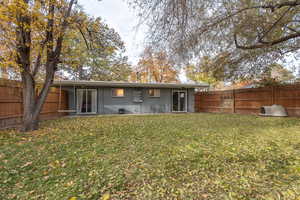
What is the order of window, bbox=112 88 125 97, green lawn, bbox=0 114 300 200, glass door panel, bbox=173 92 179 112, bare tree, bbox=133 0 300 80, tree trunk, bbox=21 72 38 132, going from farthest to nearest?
glass door panel, bbox=173 92 179 112, window, bbox=112 88 125 97, tree trunk, bbox=21 72 38 132, bare tree, bbox=133 0 300 80, green lawn, bbox=0 114 300 200

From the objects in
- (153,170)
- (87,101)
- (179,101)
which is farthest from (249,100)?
(87,101)

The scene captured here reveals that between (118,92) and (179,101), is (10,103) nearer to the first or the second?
(118,92)

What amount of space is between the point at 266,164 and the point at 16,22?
6501mm

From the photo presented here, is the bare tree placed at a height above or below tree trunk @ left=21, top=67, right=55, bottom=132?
above

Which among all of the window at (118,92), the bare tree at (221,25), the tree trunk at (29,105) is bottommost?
the tree trunk at (29,105)

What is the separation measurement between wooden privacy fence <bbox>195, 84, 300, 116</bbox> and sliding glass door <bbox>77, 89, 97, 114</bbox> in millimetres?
8708

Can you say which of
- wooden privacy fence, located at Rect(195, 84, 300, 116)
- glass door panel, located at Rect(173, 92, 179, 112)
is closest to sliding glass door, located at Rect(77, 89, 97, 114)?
glass door panel, located at Rect(173, 92, 179, 112)

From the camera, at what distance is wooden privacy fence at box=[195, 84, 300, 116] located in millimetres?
7956

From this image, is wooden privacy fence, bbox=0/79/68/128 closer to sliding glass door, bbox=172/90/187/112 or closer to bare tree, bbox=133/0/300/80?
bare tree, bbox=133/0/300/80

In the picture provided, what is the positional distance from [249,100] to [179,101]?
4.75 meters

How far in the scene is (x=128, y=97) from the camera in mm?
11156

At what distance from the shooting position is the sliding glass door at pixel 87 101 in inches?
417

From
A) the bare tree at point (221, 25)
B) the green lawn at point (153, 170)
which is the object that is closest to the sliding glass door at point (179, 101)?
the bare tree at point (221, 25)

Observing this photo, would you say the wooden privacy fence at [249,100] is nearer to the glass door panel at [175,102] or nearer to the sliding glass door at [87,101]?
the glass door panel at [175,102]
